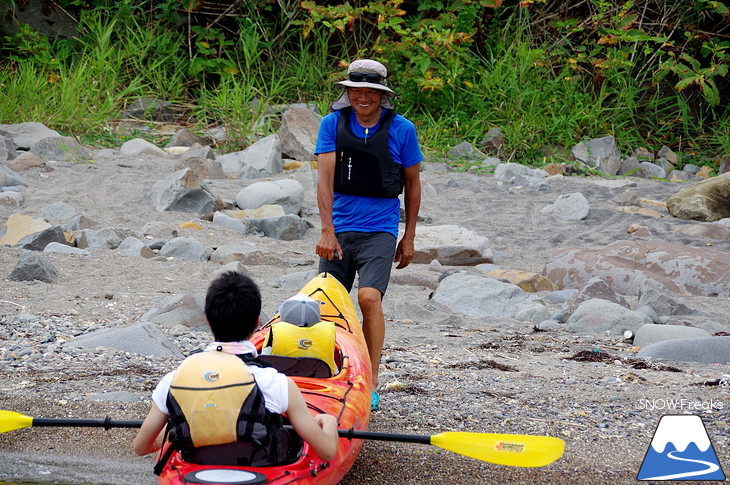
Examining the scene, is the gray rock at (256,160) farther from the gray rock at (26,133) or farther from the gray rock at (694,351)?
the gray rock at (694,351)

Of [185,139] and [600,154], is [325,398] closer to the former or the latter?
[185,139]

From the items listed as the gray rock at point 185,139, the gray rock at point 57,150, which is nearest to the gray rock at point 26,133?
the gray rock at point 57,150

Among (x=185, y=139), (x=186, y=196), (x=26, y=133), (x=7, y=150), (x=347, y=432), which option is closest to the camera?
(x=347, y=432)

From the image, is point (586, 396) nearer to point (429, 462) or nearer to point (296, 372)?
point (429, 462)

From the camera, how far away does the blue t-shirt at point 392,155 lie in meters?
4.19

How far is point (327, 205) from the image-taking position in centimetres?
417

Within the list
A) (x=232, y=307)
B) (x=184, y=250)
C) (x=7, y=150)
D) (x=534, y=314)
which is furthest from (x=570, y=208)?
(x=232, y=307)

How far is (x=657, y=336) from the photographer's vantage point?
204 inches

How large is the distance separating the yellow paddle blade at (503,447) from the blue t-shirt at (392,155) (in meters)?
1.43

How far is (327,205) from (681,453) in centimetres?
191

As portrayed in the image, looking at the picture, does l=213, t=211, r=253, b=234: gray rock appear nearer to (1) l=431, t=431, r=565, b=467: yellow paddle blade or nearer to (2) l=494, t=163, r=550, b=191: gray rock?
(2) l=494, t=163, r=550, b=191: gray rock

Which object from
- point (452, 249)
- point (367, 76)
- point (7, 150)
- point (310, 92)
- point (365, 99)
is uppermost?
point (367, 76)

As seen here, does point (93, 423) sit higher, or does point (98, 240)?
point (93, 423)

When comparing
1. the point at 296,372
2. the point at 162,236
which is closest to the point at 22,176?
the point at 162,236
